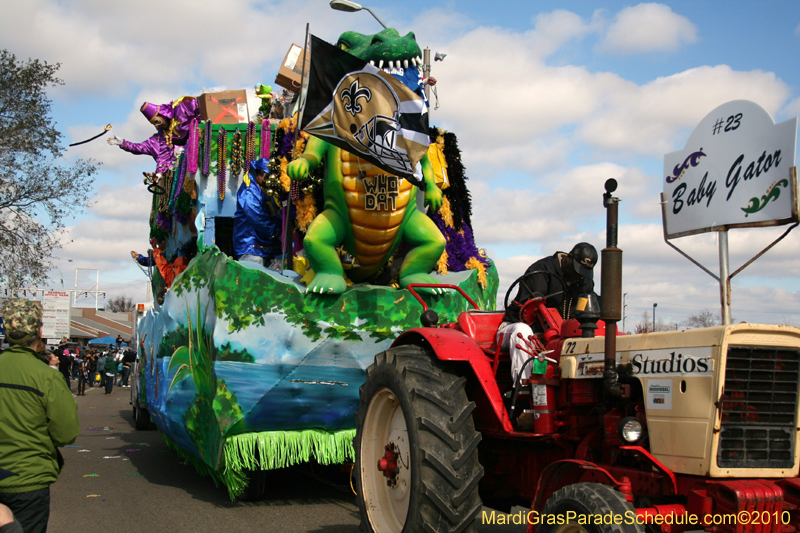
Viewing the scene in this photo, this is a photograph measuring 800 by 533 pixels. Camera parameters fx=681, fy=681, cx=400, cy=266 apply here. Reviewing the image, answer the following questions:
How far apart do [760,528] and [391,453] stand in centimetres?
211

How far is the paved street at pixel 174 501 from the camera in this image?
5.32m

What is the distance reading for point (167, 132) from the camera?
10180 mm

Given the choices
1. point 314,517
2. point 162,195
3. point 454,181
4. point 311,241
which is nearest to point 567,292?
point 311,241

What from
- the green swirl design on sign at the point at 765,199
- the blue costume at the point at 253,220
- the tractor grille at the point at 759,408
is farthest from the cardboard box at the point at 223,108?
the tractor grille at the point at 759,408

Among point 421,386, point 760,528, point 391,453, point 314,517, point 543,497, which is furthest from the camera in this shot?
point 314,517

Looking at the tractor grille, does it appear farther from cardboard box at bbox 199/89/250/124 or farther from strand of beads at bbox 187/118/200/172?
cardboard box at bbox 199/89/250/124

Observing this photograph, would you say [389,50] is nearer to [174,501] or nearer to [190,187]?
[190,187]

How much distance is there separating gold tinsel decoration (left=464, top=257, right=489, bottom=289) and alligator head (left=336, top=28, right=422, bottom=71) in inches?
83.3

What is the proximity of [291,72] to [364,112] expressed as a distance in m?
2.92

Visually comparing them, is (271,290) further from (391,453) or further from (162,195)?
(162,195)

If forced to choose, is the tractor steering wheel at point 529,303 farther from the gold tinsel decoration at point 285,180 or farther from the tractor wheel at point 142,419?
the tractor wheel at point 142,419

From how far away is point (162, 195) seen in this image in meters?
9.73

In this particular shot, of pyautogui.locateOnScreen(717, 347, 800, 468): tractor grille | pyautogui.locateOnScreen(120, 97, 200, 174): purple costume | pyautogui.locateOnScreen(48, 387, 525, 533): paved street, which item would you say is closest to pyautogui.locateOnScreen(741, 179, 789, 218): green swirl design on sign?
pyautogui.locateOnScreen(717, 347, 800, 468): tractor grille

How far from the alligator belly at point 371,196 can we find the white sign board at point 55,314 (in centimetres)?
1649
